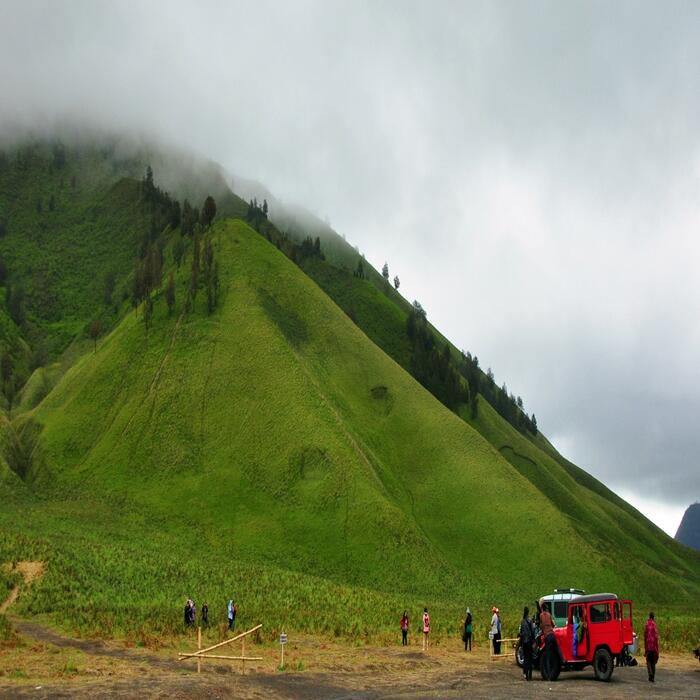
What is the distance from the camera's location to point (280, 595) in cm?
5953

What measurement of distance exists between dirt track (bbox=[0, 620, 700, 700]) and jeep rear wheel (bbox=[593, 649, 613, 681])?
1.47 ft

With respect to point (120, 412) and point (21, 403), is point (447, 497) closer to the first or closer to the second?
point (120, 412)

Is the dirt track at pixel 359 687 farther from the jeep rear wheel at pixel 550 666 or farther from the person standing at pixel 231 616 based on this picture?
the person standing at pixel 231 616

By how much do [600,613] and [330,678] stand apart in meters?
11.3

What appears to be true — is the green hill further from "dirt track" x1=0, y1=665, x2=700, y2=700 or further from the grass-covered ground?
"dirt track" x1=0, y1=665, x2=700, y2=700

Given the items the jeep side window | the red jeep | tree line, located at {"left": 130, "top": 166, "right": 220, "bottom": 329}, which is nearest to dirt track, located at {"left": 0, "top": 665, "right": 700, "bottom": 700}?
the red jeep

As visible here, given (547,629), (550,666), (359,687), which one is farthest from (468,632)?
(359,687)

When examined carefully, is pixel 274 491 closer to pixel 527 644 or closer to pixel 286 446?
pixel 286 446

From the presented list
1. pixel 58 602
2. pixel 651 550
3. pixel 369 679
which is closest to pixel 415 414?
pixel 651 550

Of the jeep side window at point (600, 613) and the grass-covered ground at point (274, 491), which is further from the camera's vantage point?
the grass-covered ground at point (274, 491)

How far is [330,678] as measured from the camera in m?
29.2

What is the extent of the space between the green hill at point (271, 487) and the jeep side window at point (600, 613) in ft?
63.0

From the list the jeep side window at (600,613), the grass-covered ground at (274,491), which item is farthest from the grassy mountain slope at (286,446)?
the jeep side window at (600,613)

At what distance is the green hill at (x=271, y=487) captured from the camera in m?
64.6
